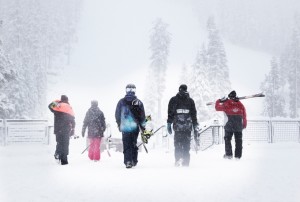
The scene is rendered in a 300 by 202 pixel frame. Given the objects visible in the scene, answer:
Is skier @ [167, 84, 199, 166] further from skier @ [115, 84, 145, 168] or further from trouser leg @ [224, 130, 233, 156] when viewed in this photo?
trouser leg @ [224, 130, 233, 156]

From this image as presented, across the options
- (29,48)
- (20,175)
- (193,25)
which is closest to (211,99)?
(29,48)

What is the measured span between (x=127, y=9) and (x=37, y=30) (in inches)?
3049

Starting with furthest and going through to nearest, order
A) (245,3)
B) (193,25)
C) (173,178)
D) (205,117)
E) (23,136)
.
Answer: (245,3)
(193,25)
(205,117)
(23,136)
(173,178)

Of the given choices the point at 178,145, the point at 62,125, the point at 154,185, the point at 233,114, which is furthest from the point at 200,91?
the point at 154,185

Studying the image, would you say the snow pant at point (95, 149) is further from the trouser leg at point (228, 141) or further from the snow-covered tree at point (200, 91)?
the snow-covered tree at point (200, 91)

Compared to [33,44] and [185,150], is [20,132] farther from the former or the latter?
[33,44]

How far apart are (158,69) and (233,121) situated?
2061 inches

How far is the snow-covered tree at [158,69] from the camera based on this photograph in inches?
2416

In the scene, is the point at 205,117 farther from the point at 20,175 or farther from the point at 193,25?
the point at 193,25

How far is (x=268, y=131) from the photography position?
2077cm

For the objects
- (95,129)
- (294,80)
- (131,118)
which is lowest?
(95,129)

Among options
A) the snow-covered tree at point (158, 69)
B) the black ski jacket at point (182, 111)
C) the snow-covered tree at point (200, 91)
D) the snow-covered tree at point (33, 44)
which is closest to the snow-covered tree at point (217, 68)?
the snow-covered tree at point (200, 91)

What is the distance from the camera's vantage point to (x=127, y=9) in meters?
153

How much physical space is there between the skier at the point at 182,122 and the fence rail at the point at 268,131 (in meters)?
9.62
